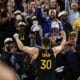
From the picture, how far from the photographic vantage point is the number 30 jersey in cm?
766

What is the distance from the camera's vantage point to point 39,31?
32.3ft

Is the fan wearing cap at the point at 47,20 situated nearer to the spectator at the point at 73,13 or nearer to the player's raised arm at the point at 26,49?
the spectator at the point at 73,13

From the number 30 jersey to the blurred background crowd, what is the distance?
45cm

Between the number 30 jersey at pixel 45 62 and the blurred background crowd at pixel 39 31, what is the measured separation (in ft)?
1.46

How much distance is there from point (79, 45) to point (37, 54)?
133cm

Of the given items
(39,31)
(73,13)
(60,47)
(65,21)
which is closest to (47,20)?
(39,31)

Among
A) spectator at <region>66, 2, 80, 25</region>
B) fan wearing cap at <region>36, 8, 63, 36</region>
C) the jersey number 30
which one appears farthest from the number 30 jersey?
spectator at <region>66, 2, 80, 25</region>

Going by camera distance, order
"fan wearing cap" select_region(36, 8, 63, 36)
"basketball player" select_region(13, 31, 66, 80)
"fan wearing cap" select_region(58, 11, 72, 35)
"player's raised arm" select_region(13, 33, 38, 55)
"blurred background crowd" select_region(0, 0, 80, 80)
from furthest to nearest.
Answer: "fan wearing cap" select_region(58, 11, 72, 35), "fan wearing cap" select_region(36, 8, 63, 36), "blurred background crowd" select_region(0, 0, 80, 80), "player's raised arm" select_region(13, 33, 38, 55), "basketball player" select_region(13, 31, 66, 80)

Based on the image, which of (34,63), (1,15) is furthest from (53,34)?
(1,15)

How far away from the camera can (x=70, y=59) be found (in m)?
8.45

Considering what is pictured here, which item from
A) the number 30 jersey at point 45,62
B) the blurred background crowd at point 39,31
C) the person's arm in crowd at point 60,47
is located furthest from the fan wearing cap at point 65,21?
the number 30 jersey at point 45,62

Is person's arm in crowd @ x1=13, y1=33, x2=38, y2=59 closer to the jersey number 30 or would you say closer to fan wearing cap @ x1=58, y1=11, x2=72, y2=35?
the jersey number 30

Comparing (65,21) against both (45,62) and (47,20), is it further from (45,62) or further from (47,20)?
(45,62)

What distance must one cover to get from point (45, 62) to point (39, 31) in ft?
7.19
